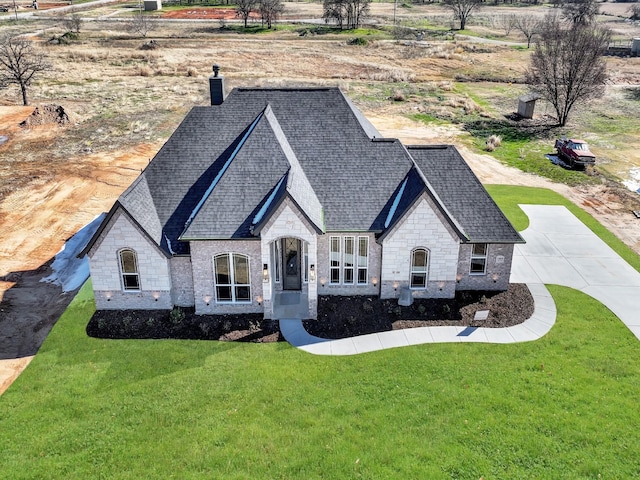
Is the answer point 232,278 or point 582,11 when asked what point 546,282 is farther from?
point 582,11

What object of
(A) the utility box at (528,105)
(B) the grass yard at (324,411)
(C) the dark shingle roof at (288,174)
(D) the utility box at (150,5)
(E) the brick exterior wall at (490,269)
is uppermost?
(D) the utility box at (150,5)

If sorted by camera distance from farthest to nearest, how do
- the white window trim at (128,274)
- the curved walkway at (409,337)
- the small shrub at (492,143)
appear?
the small shrub at (492,143) → the white window trim at (128,274) → the curved walkway at (409,337)

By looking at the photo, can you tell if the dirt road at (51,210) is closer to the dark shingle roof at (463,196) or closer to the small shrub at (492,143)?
the small shrub at (492,143)

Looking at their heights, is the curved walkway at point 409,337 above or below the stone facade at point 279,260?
below

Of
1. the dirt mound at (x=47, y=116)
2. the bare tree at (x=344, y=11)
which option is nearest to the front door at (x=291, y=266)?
the dirt mound at (x=47, y=116)

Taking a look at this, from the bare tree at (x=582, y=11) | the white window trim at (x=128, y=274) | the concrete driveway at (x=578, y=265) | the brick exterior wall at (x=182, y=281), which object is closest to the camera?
the white window trim at (x=128, y=274)

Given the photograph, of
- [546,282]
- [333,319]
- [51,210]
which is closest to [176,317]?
[333,319]

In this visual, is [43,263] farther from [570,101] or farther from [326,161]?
[570,101]
